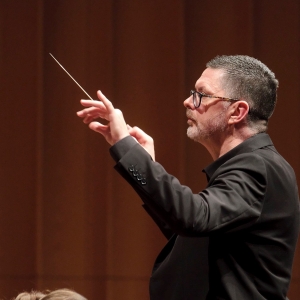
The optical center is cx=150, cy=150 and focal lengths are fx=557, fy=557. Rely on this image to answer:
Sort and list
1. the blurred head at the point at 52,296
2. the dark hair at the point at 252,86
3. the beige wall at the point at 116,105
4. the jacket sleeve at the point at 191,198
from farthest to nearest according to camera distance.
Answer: the beige wall at the point at 116,105
the dark hair at the point at 252,86
the blurred head at the point at 52,296
the jacket sleeve at the point at 191,198

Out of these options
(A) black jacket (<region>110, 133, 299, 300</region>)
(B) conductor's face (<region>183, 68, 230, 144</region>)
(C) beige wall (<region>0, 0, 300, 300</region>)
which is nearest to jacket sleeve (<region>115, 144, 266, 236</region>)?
(A) black jacket (<region>110, 133, 299, 300</region>)

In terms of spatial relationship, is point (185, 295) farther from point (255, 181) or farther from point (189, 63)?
point (189, 63)

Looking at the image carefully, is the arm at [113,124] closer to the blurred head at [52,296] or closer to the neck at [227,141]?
the neck at [227,141]

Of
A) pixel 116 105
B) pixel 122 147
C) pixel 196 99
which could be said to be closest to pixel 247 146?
pixel 196 99

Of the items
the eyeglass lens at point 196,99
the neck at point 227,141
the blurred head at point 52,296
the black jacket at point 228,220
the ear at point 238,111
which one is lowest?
the blurred head at point 52,296

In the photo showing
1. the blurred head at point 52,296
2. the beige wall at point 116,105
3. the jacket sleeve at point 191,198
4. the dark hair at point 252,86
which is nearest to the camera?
the jacket sleeve at point 191,198

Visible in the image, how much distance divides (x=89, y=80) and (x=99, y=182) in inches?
17.9

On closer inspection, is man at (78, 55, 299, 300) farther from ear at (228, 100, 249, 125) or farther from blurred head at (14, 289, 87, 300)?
blurred head at (14, 289, 87, 300)

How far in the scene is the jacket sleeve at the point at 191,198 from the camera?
104 centimetres

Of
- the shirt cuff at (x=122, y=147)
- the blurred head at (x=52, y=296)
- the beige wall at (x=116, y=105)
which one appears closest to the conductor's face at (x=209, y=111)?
the shirt cuff at (x=122, y=147)

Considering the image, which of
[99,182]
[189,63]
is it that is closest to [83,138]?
[99,182]

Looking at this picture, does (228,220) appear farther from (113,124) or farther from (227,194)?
(113,124)

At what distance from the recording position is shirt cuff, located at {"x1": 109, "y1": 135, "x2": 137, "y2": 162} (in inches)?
42.2

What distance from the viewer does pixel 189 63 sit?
Answer: 8.24 ft
